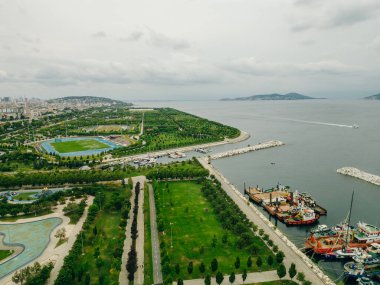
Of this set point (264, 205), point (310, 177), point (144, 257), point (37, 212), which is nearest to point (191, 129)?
point (310, 177)

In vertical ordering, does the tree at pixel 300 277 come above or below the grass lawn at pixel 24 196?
above

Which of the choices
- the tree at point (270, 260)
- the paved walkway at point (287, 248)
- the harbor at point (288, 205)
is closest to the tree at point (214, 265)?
the tree at point (270, 260)

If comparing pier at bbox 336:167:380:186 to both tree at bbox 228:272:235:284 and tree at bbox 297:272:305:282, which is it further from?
tree at bbox 228:272:235:284

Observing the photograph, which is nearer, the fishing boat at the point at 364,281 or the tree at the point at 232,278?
the tree at the point at 232,278

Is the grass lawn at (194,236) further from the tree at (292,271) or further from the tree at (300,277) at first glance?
the tree at (300,277)

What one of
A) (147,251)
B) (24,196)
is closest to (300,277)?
(147,251)

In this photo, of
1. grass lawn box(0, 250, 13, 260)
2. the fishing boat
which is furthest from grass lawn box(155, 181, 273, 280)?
grass lawn box(0, 250, 13, 260)
